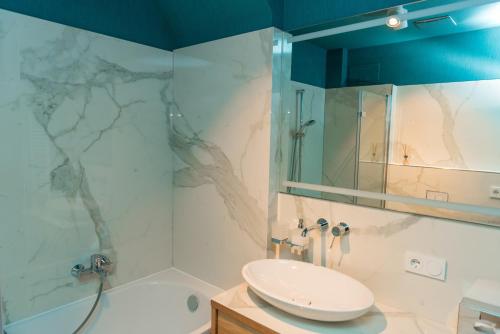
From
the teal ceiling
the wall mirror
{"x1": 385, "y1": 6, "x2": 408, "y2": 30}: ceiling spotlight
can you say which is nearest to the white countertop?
the wall mirror

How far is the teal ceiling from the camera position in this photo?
5.72 ft

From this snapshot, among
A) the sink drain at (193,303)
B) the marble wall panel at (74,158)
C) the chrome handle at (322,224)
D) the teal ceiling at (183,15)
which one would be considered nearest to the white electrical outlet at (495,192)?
the chrome handle at (322,224)

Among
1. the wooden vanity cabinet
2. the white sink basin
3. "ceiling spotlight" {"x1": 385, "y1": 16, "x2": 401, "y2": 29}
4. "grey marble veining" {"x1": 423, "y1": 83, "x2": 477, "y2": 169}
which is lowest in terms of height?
the wooden vanity cabinet

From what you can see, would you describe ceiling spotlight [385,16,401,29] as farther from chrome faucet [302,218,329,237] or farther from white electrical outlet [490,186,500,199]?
chrome faucet [302,218,329,237]

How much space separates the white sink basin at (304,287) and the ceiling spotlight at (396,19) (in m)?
1.19

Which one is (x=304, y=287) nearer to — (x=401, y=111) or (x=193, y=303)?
(x=193, y=303)

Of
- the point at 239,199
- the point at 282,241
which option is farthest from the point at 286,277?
the point at 239,199

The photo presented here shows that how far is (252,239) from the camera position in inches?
78.7

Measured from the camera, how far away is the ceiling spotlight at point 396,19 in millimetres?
1536

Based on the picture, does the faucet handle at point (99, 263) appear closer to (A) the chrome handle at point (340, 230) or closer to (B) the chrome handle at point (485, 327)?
(A) the chrome handle at point (340, 230)

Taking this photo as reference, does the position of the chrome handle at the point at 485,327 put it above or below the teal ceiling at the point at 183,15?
below

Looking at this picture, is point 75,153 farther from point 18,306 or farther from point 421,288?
point 421,288

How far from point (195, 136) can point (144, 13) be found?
84cm

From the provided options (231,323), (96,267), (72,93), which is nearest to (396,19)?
(231,323)
